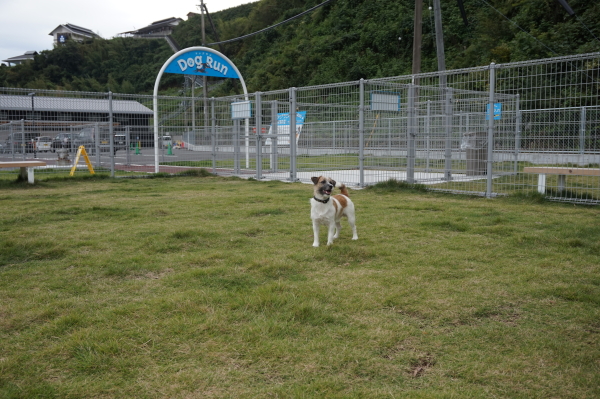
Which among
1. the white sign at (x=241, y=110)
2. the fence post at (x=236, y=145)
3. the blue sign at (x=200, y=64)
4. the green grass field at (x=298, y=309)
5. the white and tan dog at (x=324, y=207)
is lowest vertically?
the green grass field at (x=298, y=309)

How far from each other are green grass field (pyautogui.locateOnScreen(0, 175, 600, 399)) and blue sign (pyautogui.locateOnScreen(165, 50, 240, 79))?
9.17 metres

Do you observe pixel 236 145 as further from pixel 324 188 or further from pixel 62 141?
pixel 324 188

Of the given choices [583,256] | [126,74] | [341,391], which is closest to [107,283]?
[341,391]

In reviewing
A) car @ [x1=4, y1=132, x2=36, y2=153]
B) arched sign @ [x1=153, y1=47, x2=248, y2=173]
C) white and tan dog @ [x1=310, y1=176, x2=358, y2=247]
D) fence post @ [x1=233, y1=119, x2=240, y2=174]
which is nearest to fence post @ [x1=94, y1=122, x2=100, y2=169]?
car @ [x1=4, y1=132, x2=36, y2=153]

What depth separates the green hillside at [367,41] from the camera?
20.2 meters

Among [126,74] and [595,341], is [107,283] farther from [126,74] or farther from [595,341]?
[126,74]

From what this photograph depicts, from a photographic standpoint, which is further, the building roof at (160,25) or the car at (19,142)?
the building roof at (160,25)

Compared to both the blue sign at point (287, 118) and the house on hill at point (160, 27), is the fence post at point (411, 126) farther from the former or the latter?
the house on hill at point (160, 27)

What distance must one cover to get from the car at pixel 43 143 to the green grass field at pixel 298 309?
9090mm

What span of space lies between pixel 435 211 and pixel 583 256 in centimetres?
268

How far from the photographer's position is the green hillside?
66.4 ft

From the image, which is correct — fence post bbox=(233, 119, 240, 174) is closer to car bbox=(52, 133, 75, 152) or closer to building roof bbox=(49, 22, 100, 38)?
car bbox=(52, 133, 75, 152)

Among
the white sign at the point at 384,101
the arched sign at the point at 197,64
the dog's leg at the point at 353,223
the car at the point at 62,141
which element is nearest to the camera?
the dog's leg at the point at 353,223

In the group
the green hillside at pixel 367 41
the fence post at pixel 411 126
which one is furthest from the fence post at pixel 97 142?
the green hillside at pixel 367 41
